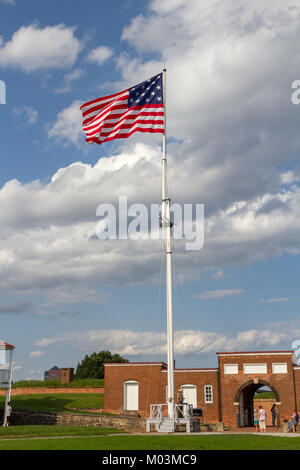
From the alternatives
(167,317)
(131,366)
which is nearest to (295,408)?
(131,366)

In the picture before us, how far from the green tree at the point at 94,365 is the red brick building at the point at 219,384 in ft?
150

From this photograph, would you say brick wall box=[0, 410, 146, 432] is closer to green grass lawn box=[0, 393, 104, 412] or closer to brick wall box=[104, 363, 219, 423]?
green grass lawn box=[0, 393, 104, 412]

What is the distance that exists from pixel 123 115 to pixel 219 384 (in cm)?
2525

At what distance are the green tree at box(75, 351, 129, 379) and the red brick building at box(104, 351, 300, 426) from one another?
1804 inches

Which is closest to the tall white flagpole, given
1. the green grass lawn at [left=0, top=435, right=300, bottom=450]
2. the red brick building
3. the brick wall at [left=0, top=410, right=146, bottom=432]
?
the green grass lawn at [left=0, top=435, right=300, bottom=450]

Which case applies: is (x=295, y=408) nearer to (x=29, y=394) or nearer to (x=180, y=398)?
(x=180, y=398)

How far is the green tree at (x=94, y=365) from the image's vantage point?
90.5 m

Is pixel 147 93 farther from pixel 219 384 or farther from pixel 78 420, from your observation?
pixel 219 384

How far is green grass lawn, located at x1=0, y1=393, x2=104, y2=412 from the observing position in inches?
1767

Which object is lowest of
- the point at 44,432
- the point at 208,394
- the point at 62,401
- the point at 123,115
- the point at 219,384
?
the point at 44,432

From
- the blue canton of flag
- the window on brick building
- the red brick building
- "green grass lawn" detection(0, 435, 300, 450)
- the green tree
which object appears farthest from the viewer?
the green tree

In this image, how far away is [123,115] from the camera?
87.0 ft

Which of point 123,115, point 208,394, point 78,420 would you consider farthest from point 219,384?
point 123,115

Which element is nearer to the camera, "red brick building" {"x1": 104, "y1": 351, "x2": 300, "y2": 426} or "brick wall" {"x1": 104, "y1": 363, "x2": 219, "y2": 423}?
"red brick building" {"x1": 104, "y1": 351, "x2": 300, "y2": 426}
